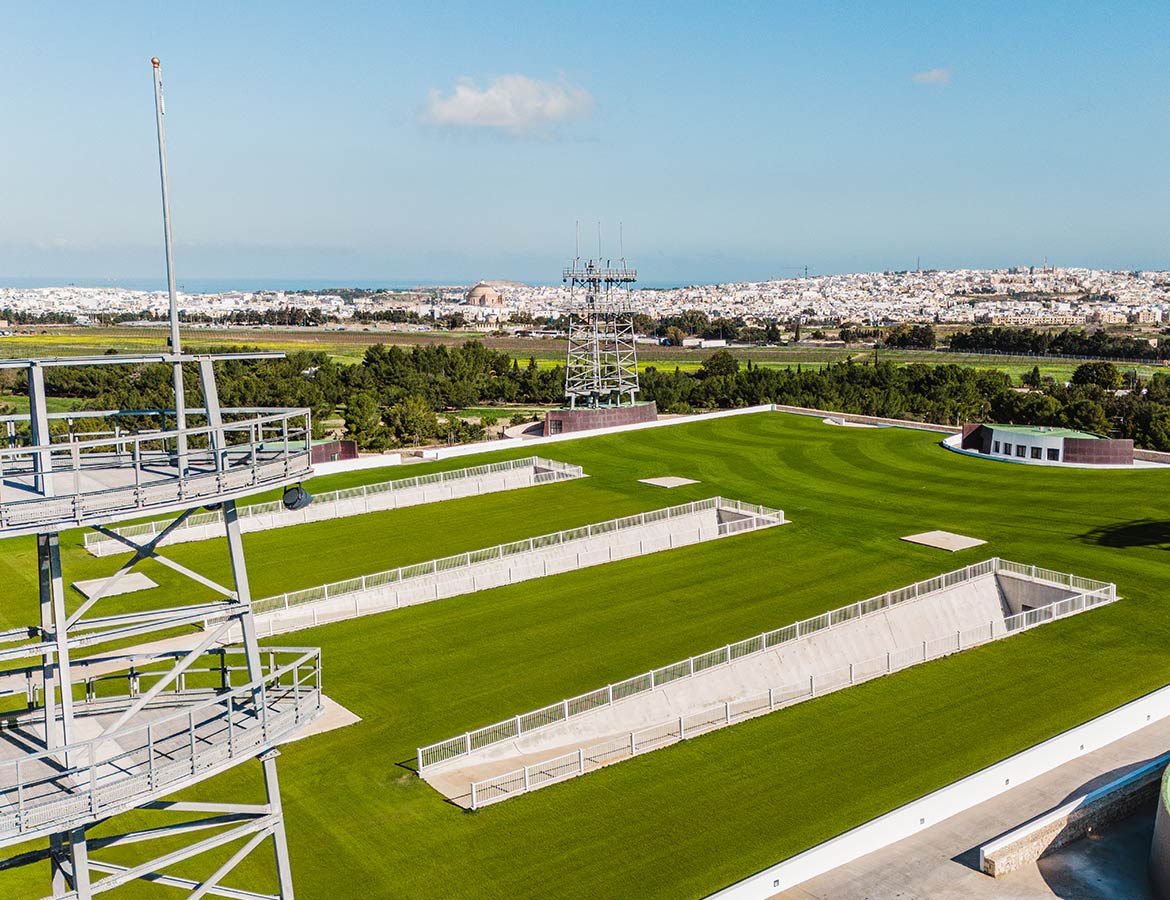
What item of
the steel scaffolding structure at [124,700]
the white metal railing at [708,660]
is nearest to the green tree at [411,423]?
the white metal railing at [708,660]

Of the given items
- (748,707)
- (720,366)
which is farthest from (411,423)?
(748,707)

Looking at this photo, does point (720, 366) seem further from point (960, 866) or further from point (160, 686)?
point (160, 686)

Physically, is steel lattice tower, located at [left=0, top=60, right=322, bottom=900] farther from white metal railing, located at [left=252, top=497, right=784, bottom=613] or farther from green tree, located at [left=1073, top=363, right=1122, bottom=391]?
green tree, located at [left=1073, top=363, right=1122, bottom=391]

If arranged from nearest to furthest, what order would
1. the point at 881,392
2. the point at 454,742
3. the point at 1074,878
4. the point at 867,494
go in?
the point at 1074,878, the point at 454,742, the point at 867,494, the point at 881,392

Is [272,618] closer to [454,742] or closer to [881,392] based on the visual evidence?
[454,742]

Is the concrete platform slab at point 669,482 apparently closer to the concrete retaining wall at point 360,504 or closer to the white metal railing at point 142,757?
the concrete retaining wall at point 360,504

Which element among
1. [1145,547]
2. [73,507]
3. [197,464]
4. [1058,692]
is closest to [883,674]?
[1058,692]
